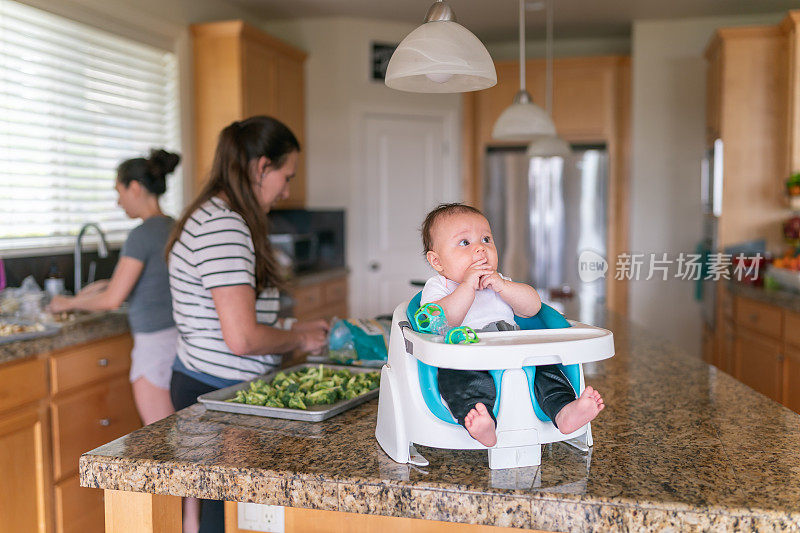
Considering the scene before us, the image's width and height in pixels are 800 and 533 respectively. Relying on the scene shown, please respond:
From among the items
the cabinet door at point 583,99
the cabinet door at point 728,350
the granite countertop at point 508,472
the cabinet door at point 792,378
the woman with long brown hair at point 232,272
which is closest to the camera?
the granite countertop at point 508,472

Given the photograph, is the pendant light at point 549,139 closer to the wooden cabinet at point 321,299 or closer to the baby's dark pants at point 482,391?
the wooden cabinet at point 321,299

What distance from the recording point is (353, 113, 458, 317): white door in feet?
16.7

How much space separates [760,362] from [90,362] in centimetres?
310

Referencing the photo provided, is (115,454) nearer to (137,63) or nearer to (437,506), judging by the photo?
(437,506)

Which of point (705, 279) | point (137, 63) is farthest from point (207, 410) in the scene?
point (705, 279)

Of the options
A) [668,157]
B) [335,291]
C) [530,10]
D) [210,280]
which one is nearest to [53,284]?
[210,280]

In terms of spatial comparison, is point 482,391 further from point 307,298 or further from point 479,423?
point 307,298

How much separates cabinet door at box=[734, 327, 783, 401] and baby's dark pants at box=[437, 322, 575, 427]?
9.22 ft

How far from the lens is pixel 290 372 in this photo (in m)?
1.62

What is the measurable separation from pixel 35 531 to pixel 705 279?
13.1 ft

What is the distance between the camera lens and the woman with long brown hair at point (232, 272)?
5.25ft

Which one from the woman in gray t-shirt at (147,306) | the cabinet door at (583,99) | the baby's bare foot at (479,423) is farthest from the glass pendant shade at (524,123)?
the cabinet door at (583,99)

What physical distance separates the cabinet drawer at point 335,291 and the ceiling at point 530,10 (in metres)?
1.81

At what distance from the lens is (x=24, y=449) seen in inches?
90.3
